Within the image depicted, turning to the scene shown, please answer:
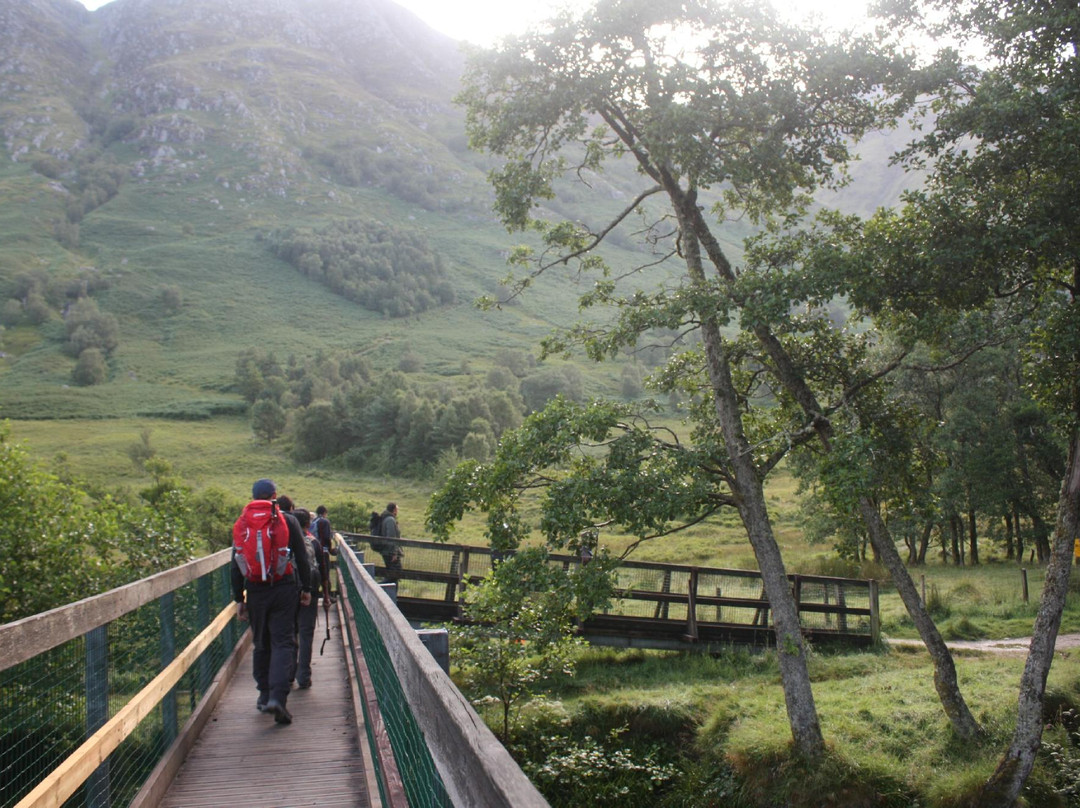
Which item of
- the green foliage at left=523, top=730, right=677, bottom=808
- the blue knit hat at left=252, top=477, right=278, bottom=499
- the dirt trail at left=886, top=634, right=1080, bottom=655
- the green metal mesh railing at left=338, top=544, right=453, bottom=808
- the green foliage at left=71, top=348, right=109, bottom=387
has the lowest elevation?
the green foliage at left=523, top=730, right=677, bottom=808

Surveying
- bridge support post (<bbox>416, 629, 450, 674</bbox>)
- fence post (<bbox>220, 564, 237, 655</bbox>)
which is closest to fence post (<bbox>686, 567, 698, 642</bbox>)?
fence post (<bbox>220, 564, 237, 655</bbox>)

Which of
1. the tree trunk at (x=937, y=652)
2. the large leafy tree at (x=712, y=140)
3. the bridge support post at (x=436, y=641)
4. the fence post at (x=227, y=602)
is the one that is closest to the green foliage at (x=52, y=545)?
the fence post at (x=227, y=602)

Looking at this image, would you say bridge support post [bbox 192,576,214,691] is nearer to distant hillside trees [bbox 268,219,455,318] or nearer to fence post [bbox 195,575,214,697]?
fence post [bbox 195,575,214,697]

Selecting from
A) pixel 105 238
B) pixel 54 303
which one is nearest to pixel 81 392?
pixel 54 303

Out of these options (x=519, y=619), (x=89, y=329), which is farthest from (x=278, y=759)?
(x=89, y=329)

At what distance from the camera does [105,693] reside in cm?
427

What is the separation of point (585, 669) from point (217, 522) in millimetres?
23069

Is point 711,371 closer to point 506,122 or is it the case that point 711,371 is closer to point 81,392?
point 506,122

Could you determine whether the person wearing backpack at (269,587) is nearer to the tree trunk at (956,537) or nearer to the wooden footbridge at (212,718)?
the wooden footbridge at (212,718)

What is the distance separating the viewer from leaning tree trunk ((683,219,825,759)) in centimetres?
1132

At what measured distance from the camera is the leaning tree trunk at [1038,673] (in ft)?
31.9

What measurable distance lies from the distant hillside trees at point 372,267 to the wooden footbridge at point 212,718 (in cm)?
15216

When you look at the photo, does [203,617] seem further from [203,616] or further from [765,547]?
[765,547]

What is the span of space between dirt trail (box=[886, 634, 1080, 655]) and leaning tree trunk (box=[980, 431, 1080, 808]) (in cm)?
760
